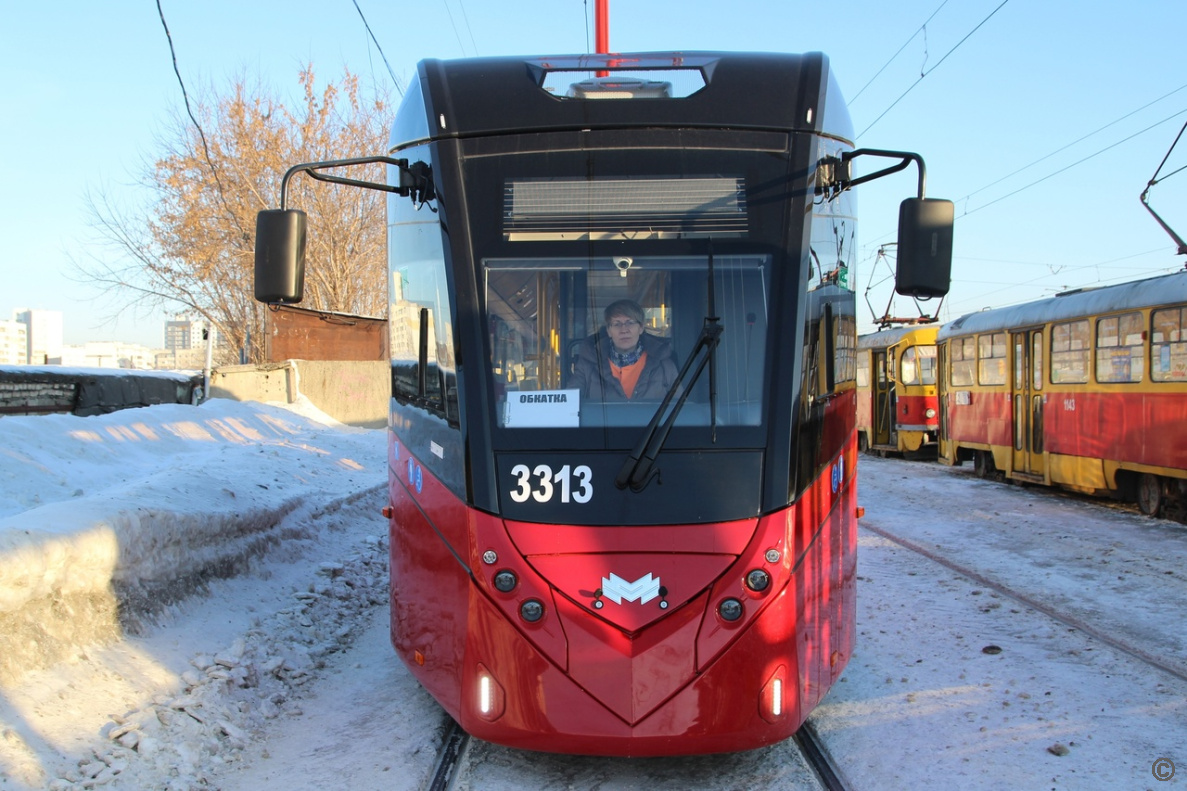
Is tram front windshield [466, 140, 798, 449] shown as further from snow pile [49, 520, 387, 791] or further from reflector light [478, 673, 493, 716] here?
snow pile [49, 520, 387, 791]

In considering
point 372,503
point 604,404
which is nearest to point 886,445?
point 372,503

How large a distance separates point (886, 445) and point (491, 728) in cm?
2314

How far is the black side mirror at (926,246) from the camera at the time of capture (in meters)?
4.52

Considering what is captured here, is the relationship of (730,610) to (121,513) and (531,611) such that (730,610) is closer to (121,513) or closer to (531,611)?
(531,611)

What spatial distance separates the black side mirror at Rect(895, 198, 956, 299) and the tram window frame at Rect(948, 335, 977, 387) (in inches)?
565

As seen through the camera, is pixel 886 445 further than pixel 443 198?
Yes

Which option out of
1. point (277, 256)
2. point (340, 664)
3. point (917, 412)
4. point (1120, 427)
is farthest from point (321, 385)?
point (277, 256)

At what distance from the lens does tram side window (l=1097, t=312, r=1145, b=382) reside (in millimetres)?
12492

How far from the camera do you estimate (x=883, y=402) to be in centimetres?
2589

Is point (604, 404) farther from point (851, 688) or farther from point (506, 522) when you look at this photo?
point (851, 688)

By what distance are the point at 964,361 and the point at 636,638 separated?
635 inches

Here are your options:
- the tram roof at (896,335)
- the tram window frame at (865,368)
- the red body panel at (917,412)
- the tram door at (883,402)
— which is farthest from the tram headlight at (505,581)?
the tram window frame at (865,368)

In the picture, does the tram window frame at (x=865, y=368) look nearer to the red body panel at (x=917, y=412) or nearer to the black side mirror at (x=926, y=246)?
the red body panel at (x=917, y=412)

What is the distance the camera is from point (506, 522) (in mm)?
4102
